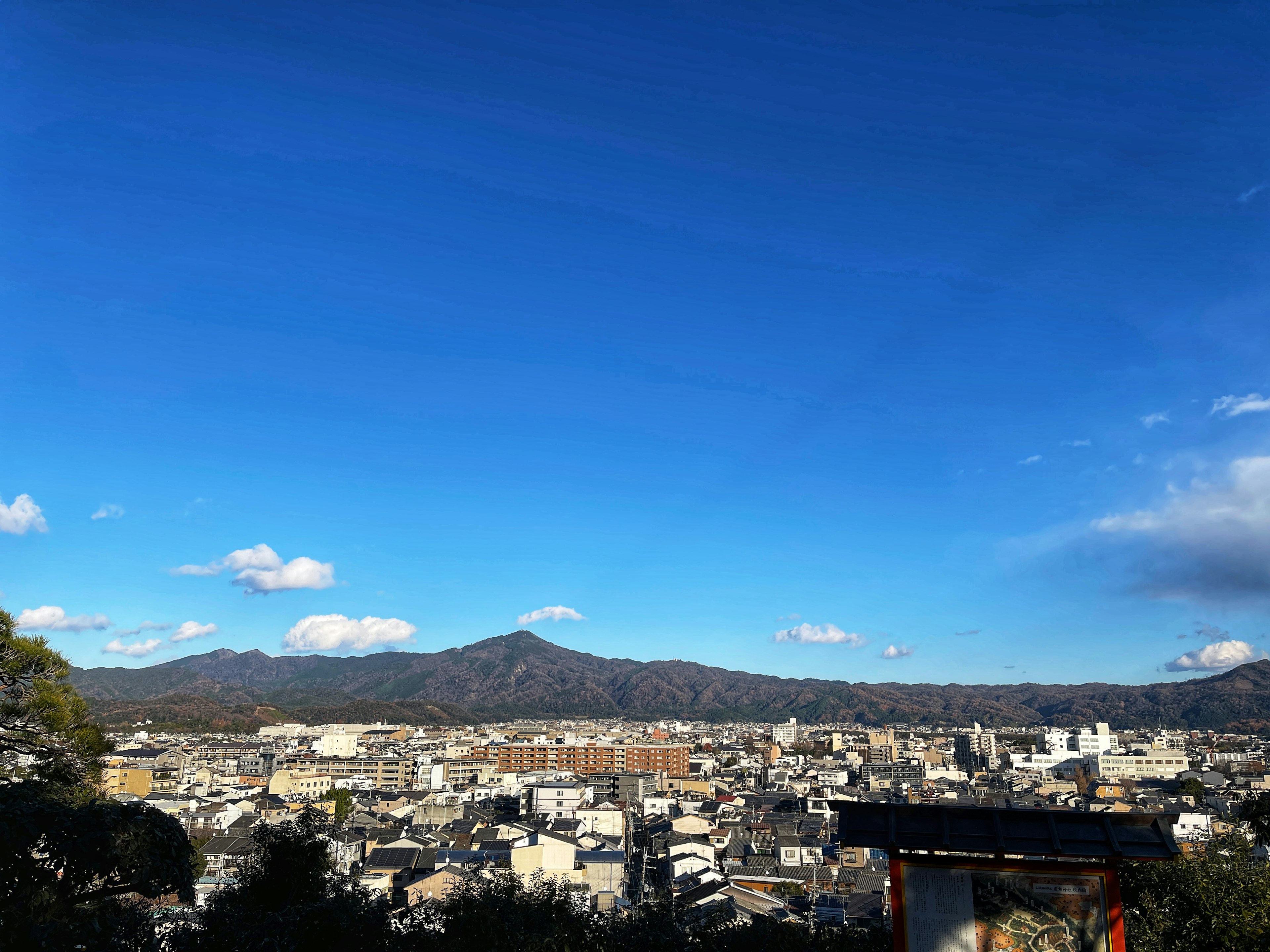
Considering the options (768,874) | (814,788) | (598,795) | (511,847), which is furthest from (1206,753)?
(511,847)

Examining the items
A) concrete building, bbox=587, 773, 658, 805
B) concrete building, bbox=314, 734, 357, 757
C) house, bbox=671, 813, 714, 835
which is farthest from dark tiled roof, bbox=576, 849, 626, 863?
concrete building, bbox=314, 734, 357, 757

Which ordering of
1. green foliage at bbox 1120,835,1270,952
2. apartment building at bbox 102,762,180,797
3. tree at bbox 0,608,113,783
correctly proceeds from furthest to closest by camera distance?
apartment building at bbox 102,762,180,797, tree at bbox 0,608,113,783, green foliage at bbox 1120,835,1270,952

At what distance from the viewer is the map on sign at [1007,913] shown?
5590 mm

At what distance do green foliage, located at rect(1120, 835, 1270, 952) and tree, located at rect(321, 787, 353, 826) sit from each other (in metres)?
28.7

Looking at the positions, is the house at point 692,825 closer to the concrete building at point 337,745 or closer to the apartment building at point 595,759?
the apartment building at point 595,759

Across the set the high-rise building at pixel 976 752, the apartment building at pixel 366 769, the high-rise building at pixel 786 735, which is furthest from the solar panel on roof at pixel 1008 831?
the high-rise building at pixel 786 735

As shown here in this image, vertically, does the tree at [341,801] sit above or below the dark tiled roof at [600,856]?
below

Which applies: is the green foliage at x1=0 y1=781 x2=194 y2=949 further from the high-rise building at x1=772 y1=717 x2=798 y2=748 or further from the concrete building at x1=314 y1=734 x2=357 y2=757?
the high-rise building at x1=772 y1=717 x2=798 y2=748

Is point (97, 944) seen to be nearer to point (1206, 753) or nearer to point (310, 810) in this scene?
point (310, 810)

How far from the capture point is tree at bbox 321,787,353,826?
119 ft

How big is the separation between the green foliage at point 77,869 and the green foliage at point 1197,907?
9.14m

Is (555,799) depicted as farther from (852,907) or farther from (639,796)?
(852,907)

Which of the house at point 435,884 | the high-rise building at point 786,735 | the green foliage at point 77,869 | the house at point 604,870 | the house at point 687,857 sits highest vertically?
the green foliage at point 77,869

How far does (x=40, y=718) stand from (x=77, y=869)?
2083mm
